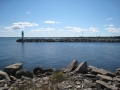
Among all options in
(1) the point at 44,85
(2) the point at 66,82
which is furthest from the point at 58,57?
(1) the point at 44,85

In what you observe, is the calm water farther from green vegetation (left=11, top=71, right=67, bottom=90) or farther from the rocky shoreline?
green vegetation (left=11, top=71, right=67, bottom=90)

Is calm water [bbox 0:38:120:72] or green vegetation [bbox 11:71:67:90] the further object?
calm water [bbox 0:38:120:72]

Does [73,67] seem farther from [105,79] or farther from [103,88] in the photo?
[103,88]

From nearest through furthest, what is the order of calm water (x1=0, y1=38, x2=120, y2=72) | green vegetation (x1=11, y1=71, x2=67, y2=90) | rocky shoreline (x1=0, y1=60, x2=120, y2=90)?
rocky shoreline (x1=0, y1=60, x2=120, y2=90), green vegetation (x1=11, y1=71, x2=67, y2=90), calm water (x1=0, y1=38, x2=120, y2=72)

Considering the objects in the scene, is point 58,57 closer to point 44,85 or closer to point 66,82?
point 66,82

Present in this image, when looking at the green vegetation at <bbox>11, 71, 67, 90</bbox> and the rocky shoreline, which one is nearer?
the rocky shoreline

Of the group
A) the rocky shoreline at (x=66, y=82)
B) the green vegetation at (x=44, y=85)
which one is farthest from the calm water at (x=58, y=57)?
the green vegetation at (x=44, y=85)

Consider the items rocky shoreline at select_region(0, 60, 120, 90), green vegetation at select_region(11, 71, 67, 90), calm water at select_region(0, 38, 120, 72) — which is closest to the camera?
rocky shoreline at select_region(0, 60, 120, 90)

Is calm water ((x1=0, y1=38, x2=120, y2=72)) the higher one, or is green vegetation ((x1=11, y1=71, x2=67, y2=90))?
green vegetation ((x1=11, y1=71, x2=67, y2=90))

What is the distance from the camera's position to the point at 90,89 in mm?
6973

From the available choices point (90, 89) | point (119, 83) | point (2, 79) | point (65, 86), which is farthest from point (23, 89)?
point (119, 83)

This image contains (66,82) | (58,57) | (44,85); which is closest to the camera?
(44,85)

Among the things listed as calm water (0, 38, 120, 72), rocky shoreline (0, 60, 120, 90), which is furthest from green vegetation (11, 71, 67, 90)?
calm water (0, 38, 120, 72)

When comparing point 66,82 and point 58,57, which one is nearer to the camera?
point 66,82
